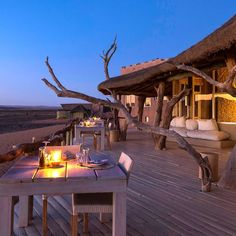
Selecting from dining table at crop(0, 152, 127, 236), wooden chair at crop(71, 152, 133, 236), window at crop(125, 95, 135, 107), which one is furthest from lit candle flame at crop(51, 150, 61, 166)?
window at crop(125, 95, 135, 107)

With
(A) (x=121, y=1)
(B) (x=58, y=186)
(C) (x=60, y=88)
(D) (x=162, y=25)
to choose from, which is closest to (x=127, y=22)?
(A) (x=121, y=1)

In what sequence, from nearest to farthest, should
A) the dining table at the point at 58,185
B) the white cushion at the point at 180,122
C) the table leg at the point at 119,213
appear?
the dining table at the point at 58,185
the table leg at the point at 119,213
the white cushion at the point at 180,122

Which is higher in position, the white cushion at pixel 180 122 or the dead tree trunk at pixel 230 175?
the white cushion at pixel 180 122

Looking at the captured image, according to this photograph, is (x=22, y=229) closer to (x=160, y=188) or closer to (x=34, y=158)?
(x=34, y=158)

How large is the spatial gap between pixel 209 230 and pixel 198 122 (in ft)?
20.3

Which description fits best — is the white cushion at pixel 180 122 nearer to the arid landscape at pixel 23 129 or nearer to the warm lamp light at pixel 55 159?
the arid landscape at pixel 23 129

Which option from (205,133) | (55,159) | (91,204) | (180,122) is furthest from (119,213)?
(180,122)

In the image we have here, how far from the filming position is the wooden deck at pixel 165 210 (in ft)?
8.20

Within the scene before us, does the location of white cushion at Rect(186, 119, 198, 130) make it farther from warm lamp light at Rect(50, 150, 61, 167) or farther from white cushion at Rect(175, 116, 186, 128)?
warm lamp light at Rect(50, 150, 61, 167)

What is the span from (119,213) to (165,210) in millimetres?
1047

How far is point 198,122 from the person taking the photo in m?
8.41

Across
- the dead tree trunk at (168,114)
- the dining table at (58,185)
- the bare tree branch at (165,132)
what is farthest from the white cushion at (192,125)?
the dining table at (58,185)

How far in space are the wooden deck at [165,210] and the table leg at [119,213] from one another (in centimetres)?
38

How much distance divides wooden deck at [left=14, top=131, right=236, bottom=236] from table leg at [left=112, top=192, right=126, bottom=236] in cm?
38
